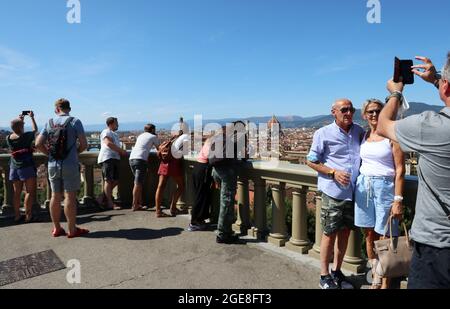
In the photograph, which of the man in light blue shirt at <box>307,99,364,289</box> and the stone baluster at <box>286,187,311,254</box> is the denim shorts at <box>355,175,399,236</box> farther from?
the stone baluster at <box>286,187,311,254</box>

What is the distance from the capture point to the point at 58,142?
4.69 meters

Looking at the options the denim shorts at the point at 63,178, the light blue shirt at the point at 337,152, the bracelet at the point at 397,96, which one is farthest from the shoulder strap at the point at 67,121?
the bracelet at the point at 397,96

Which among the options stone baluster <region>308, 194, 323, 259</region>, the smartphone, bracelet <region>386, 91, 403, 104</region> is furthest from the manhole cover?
→ the smartphone

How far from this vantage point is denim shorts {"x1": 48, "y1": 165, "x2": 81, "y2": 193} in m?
4.75

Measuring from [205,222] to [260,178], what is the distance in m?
1.28

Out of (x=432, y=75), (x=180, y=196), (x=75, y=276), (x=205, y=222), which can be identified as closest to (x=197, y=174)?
(x=205, y=222)

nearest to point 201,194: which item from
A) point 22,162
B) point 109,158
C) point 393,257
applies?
point 109,158

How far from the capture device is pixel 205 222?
5461 millimetres

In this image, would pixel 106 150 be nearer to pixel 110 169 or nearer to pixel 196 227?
pixel 110 169

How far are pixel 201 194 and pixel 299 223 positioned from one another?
1.61 meters
